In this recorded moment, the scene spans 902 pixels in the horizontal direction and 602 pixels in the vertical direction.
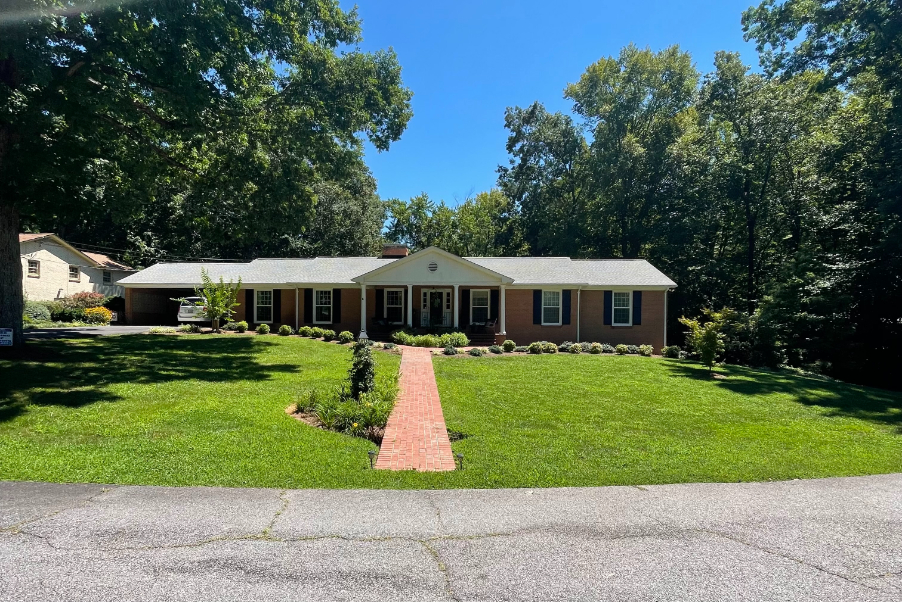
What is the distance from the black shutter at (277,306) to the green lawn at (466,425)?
9567 millimetres

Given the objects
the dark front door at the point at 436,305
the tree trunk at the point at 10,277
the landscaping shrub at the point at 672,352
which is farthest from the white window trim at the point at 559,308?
the tree trunk at the point at 10,277

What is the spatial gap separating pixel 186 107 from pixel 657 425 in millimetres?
12322

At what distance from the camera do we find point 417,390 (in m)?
10.8

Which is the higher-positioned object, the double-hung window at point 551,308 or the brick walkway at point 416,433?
the double-hung window at point 551,308

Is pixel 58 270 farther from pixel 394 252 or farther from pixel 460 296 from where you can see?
pixel 460 296

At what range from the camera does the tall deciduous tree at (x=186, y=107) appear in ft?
33.8

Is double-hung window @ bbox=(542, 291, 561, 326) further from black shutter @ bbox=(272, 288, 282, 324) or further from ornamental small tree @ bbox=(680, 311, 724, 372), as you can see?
black shutter @ bbox=(272, 288, 282, 324)

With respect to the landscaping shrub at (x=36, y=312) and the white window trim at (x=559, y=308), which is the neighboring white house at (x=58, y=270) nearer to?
the landscaping shrub at (x=36, y=312)

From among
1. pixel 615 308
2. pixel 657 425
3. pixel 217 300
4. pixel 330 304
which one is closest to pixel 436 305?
pixel 330 304

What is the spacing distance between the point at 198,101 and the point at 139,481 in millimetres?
9270

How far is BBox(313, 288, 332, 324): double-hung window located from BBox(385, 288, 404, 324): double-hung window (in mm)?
2830

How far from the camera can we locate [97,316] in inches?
1016

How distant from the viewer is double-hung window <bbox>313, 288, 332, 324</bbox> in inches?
925

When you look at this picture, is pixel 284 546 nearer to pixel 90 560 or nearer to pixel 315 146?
pixel 90 560
